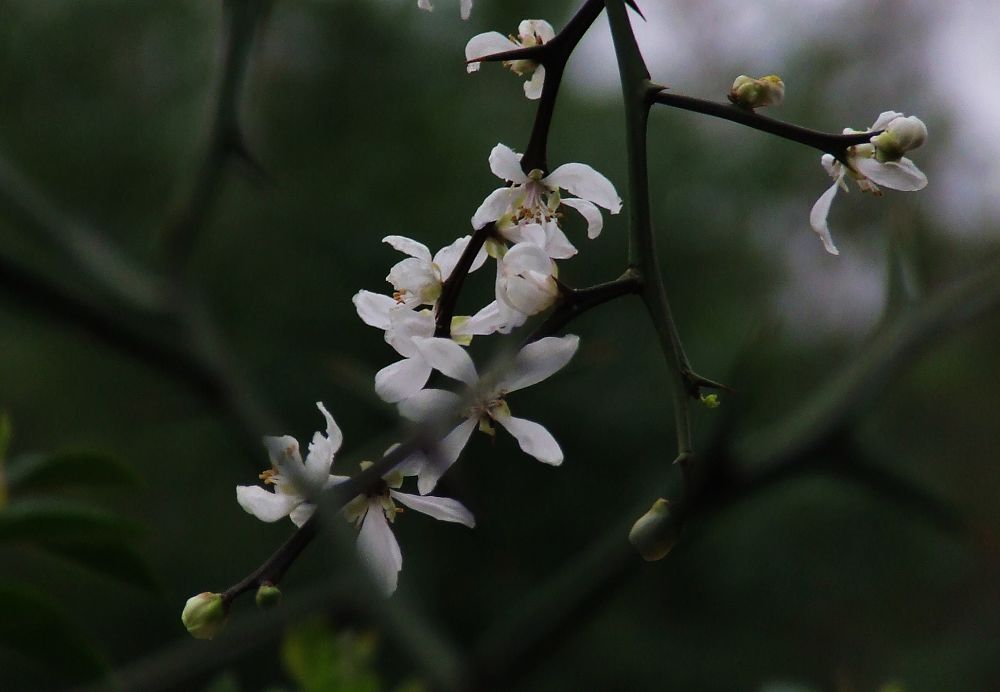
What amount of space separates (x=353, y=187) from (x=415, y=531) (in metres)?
0.56

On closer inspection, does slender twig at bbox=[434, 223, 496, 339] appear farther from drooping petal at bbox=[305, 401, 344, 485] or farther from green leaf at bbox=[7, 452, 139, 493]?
green leaf at bbox=[7, 452, 139, 493]

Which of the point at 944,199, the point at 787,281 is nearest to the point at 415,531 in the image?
the point at 787,281

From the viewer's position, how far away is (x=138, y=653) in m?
1.56

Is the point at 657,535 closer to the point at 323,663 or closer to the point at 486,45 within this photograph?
the point at 486,45

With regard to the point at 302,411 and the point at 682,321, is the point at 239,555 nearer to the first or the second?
the point at 302,411

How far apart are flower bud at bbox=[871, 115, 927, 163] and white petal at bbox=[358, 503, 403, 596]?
18 centimetres

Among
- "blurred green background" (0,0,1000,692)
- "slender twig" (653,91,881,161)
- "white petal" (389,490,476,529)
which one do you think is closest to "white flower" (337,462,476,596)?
"white petal" (389,490,476,529)

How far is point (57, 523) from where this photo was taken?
45cm

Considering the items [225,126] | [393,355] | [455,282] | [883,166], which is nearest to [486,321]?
[455,282]

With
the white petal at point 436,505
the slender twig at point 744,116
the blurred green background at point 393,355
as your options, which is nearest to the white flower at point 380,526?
the white petal at point 436,505

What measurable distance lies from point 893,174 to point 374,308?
16 centimetres

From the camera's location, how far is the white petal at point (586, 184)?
296 mm

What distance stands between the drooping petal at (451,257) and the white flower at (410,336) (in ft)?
0.05

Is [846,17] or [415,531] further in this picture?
[846,17]
